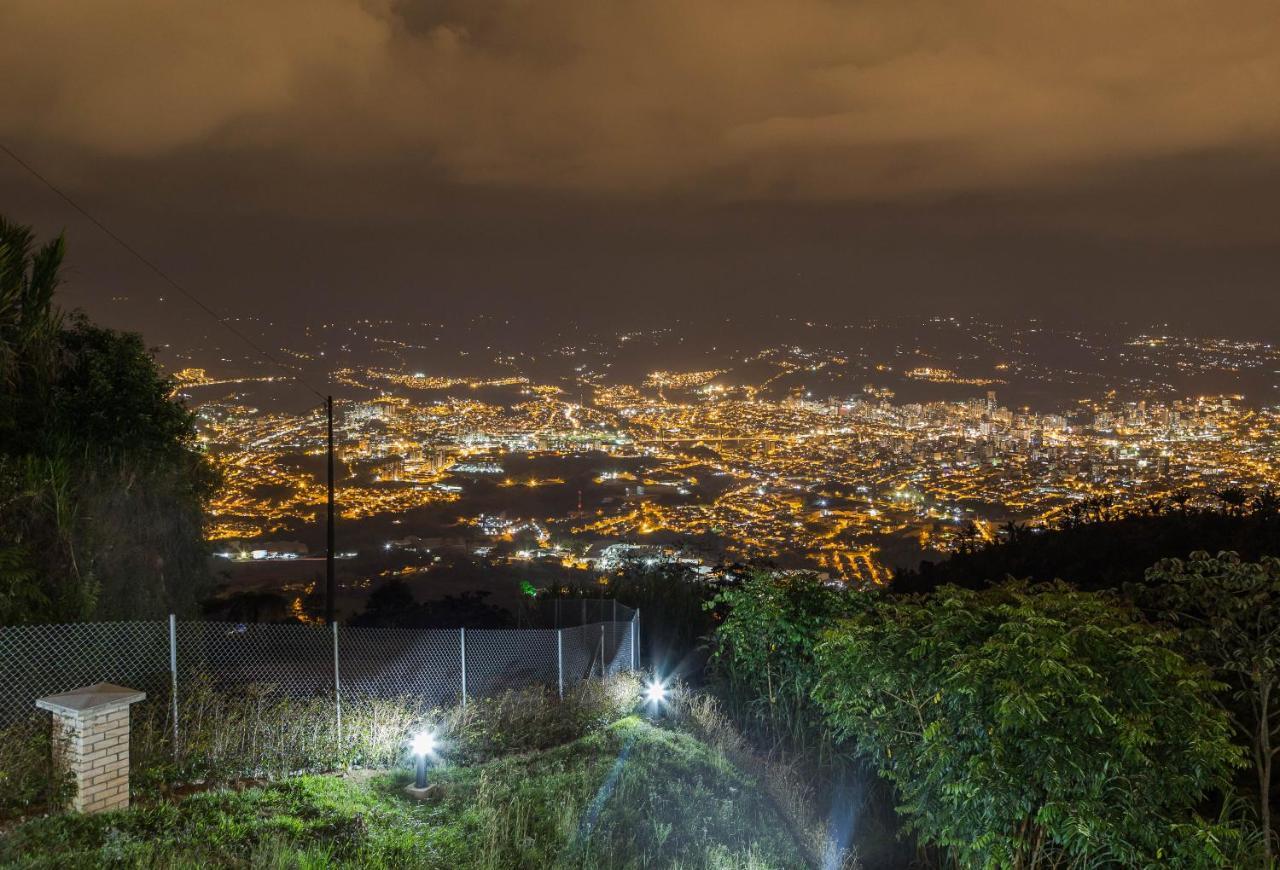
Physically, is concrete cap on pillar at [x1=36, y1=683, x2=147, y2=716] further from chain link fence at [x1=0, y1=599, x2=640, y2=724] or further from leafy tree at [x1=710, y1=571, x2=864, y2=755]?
leafy tree at [x1=710, y1=571, x2=864, y2=755]

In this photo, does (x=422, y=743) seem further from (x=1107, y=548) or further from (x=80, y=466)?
(x=1107, y=548)

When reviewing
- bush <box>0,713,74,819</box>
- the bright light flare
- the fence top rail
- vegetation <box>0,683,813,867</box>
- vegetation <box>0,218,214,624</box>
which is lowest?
vegetation <box>0,683,813,867</box>

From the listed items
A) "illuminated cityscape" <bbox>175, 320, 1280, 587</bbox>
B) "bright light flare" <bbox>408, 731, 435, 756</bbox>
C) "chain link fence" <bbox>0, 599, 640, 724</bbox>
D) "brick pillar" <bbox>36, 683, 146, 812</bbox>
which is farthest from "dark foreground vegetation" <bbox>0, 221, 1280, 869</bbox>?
"illuminated cityscape" <bbox>175, 320, 1280, 587</bbox>

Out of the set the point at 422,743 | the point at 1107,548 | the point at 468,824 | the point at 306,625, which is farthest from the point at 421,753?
the point at 1107,548

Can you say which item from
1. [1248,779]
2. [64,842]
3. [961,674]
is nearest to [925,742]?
[961,674]

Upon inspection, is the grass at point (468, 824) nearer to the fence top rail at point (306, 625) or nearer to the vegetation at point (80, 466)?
the fence top rail at point (306, 625)

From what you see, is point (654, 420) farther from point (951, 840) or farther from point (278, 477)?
point (951, 840)
